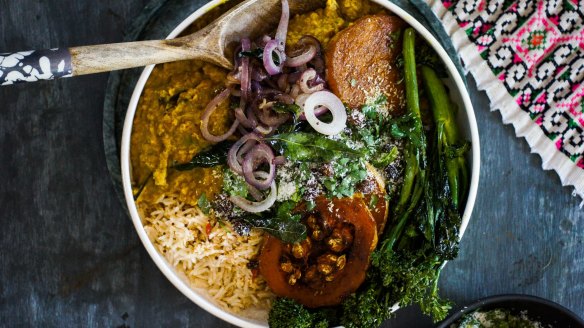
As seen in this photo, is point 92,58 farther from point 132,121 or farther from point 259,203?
point 259,203

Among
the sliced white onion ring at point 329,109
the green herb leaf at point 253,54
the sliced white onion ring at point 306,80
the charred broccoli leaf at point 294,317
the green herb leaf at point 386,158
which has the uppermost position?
the green herb leaf at point 253,54

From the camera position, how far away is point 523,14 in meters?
3.51

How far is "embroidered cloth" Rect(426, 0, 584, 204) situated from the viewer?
349 cm

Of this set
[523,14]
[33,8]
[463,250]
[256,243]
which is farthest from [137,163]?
[523,14]

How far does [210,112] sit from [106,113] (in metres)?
0.69

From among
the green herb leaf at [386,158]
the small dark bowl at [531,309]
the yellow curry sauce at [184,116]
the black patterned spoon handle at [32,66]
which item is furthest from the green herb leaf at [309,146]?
the small dark bowl at [531,309]

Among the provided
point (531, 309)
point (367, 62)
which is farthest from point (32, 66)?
point (531, 309)

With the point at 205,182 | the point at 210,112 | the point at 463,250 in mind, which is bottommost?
the point at 463,250

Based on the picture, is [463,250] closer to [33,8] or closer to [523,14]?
[523,14]

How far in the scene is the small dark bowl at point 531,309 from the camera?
3.39m

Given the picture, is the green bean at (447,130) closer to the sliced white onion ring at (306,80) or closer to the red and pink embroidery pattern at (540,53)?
the red and pink embroidery pattern at (540,53)

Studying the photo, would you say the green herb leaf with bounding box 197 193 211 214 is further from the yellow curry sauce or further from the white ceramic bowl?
the white ceramic bowl

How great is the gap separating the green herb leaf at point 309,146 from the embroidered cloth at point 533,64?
3.38ft

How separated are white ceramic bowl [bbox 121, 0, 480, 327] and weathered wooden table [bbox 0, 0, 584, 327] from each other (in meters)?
0.43
